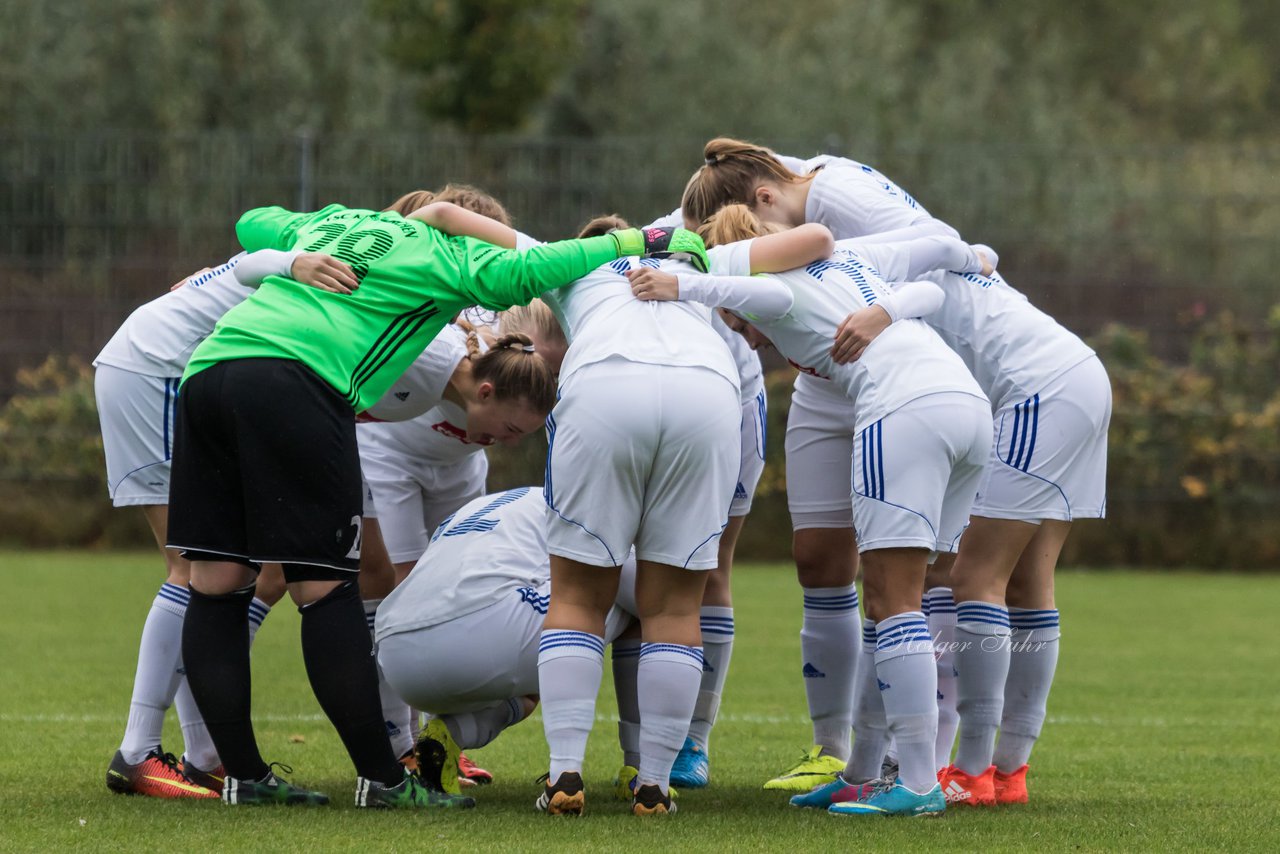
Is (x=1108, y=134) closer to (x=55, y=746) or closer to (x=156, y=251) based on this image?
(x=156, y=251)

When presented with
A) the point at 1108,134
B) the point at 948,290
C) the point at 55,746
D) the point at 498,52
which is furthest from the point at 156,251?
the point at 1108,134

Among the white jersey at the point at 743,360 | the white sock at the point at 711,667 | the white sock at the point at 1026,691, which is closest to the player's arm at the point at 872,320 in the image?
the white jersey at the point at 743,360

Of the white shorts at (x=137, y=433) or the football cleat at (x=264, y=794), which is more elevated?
the white shorts at (x=137, y=433)

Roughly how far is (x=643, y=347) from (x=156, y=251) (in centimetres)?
883

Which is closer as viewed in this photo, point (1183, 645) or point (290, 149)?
point (1183, 645)

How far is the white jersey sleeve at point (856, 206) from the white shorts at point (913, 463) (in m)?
0.89

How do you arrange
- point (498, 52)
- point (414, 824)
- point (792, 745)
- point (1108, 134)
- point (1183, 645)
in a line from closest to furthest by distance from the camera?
point (414, 824), point (792, 745), point (1183, 645), point (498, 52), point (1108, 134)

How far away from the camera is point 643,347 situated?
4.15 m

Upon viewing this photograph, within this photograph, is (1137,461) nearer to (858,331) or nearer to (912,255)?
(912,255)

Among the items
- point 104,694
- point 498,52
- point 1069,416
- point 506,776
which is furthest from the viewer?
point 498,52

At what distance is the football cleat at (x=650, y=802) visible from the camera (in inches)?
161

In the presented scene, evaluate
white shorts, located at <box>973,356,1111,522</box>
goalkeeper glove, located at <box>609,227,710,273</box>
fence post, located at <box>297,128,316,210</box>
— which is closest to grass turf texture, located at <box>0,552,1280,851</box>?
white shorts, located at <box>973,356,1111,522</box>

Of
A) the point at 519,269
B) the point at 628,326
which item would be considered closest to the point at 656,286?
the point at 628,326

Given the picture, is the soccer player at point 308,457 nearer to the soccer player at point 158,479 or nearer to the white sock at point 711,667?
the soccer player at point 158,479
